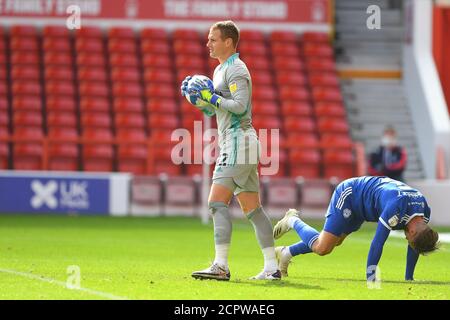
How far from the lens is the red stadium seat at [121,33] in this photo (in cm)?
2783

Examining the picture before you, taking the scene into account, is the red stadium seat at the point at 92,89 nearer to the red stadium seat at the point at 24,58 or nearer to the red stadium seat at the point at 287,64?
the red stadium seat at the point at 24,58

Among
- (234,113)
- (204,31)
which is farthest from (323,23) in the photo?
(234,113)

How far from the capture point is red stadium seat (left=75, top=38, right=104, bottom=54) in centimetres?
2745

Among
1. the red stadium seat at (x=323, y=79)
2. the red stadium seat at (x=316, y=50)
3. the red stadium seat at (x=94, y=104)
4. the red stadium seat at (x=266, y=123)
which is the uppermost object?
the red stadium seat at (x=316, y=50)

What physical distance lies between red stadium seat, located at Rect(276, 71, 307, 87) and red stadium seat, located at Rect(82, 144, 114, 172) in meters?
5.10

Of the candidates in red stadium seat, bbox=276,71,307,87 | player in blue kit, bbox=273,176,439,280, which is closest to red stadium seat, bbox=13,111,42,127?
red stadium seat, bbox=276,71,307,87

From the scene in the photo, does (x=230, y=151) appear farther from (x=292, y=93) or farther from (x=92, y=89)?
(x=292, y=93)

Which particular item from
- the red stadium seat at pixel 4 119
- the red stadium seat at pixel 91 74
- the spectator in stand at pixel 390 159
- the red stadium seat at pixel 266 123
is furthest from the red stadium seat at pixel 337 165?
the red stadium seat at pixel 4 119

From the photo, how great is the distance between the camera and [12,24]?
27703 mm

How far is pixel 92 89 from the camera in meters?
26.5

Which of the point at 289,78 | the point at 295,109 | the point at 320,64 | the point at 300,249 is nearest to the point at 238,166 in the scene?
the point at 300,249

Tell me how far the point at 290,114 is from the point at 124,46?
452 cm

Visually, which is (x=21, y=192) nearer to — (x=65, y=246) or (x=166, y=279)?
(x=65, y=246)

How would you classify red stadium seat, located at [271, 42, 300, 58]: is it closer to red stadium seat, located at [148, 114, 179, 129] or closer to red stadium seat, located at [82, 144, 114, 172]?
red stadium seat, located at [148, 114, 179, 129]
